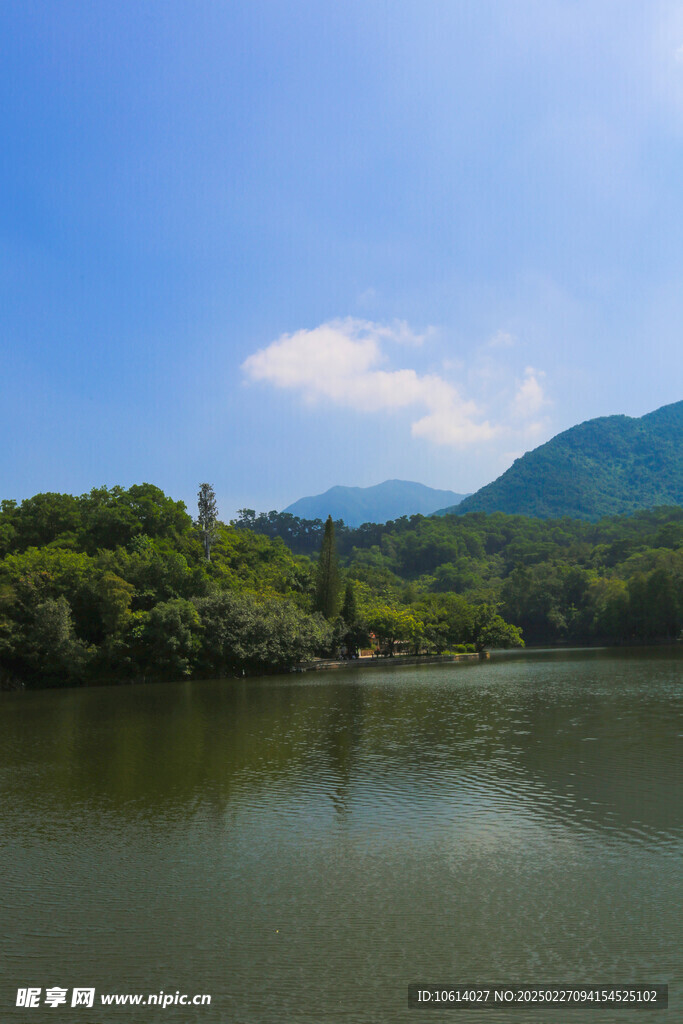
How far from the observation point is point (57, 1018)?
6527mm

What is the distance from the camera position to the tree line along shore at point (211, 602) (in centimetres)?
4684

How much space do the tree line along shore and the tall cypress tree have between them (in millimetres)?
111

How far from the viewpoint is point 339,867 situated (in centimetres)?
1025

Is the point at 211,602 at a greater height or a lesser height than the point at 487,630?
greater

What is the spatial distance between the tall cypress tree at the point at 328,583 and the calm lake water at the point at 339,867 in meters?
42.5

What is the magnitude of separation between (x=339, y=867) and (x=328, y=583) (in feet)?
183

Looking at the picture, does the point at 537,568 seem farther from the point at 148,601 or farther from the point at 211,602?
the point at 148,601

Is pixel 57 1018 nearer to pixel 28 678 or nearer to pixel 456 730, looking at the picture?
pixel 456 730

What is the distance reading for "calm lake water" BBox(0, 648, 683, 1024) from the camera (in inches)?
278

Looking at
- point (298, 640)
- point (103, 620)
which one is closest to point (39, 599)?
point (103, 620)

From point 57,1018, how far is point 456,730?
56.8 feet

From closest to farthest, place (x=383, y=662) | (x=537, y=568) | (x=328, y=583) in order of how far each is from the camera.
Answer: (x=383, y=662) < (x=328, y=583) < (x=537, y=568)

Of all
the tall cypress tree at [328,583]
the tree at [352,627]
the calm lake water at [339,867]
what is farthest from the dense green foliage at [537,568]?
the calm lake water at [339,867]

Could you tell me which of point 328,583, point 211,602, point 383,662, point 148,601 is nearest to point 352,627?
point 383,662
